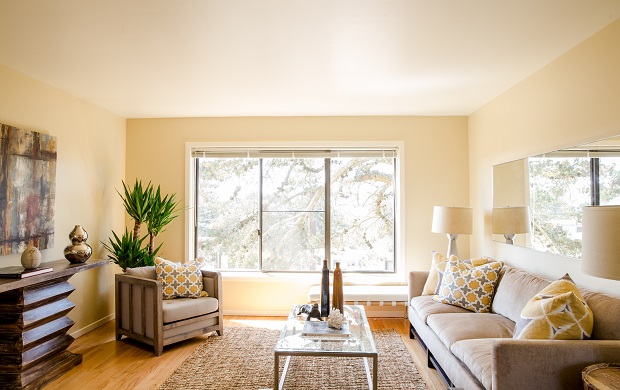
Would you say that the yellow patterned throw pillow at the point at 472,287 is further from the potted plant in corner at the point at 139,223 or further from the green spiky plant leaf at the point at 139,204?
the green spiky plant leaf at the point at 139,204

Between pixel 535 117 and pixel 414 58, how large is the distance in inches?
49.1

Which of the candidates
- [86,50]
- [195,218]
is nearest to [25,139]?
[86,50]

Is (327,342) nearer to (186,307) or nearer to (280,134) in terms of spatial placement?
(186,307)

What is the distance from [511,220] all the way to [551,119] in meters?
1.04

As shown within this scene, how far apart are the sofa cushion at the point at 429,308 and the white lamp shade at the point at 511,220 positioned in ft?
3.13

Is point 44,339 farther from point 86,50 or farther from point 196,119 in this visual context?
point 196,119

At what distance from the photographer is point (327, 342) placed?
8.21 ft

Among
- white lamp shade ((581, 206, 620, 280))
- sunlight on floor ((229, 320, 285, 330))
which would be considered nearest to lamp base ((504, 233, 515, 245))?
white lamp shade ((581, 206, 620, 280))

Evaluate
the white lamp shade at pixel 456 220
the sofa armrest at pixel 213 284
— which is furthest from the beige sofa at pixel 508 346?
the sofa armrest at pixel 213 284

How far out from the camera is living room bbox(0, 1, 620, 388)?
2.60m

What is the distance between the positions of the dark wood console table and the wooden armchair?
57cm

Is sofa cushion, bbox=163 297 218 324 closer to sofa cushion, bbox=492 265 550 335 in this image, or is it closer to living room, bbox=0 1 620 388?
living room, bbox=0 1 620 388

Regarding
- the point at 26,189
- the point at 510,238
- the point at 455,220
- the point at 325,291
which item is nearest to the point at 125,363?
the point at 26,189

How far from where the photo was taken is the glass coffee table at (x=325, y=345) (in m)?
2.33
